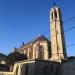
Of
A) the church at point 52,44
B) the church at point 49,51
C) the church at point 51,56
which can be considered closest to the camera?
the church at point 49,51

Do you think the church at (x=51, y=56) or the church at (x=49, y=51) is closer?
the church at (x=49, y=51)

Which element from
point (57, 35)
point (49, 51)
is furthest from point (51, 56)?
point (57, 35)

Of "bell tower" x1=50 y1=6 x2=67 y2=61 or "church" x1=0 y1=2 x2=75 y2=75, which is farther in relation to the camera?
"bell tower" x1=50 y1=6 x2=67 y2=61

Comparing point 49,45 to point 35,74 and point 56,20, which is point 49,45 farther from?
point 35,74

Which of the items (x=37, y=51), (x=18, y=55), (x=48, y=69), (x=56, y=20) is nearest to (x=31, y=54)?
(x=37, y=51)

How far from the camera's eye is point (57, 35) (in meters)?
64.2

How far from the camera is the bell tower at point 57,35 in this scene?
61372mm

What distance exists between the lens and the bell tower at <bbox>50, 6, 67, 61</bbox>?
61372mm

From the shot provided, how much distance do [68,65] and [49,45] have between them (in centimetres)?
2439

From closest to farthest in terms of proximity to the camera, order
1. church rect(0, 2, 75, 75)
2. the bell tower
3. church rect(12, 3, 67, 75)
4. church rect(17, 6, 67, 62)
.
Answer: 1. church rect(12, 3, 67, 75)
2. church rect(0, 2, 75, 75)
3. the bell tower
4. church rect(17, 6, 67, 62)

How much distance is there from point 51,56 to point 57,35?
24.3 feet

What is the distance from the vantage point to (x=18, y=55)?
203 feet

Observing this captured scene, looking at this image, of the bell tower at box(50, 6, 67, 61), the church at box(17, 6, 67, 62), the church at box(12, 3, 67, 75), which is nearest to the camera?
the church at box(12, 3, 67, 75)

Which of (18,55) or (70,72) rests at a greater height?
(18,55)
